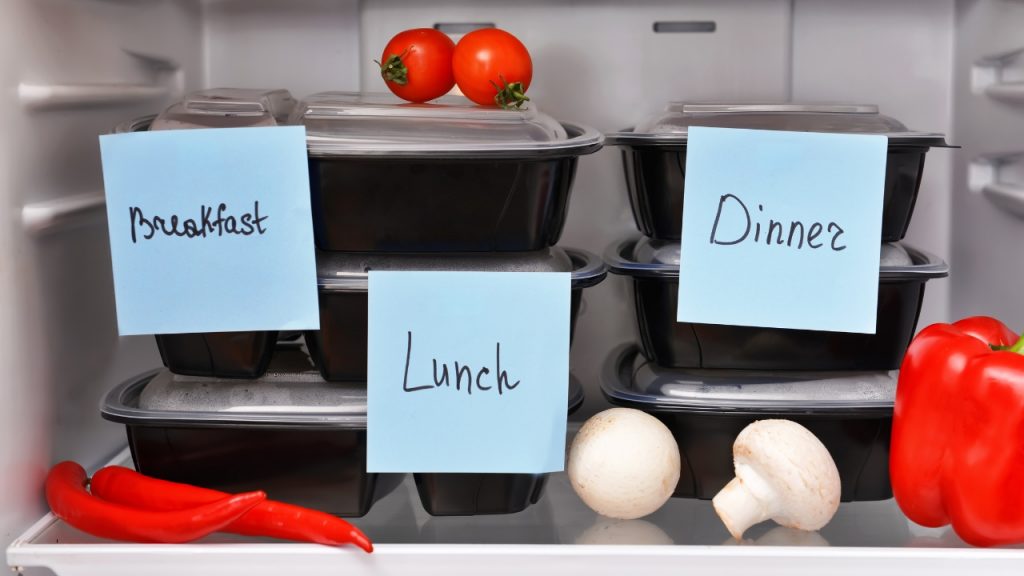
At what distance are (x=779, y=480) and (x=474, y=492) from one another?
0.86 feet

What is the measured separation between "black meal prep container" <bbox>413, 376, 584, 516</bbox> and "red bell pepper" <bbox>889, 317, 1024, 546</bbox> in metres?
0.29

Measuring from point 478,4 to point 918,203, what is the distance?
0.57 meters

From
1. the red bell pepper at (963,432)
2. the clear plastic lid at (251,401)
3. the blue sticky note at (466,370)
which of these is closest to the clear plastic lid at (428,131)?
the blue sticky note at (466,370)

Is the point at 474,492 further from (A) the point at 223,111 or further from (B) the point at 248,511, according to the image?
(A) the point at 223,111

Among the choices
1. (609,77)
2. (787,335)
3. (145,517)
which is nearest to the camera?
(145,517)

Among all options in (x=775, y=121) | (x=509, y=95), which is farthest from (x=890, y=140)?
(x=509, y=95)

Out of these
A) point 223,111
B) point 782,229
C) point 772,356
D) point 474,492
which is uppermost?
point 223,111

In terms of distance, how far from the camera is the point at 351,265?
Answer: 838mm

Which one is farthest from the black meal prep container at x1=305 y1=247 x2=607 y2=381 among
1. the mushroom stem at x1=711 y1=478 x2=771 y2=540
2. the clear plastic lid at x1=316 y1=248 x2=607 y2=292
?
the mushroom stem at x1=711 y1=478 x2=771 y2=540

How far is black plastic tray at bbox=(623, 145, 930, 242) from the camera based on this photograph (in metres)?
0.86

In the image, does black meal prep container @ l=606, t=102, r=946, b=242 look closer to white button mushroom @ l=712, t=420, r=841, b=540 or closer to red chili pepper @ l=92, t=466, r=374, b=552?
white button mushroom @ l=712, t=420, r=841, b=540

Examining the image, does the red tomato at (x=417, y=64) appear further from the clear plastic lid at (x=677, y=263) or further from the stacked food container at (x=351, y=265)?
the clear plastic lid at (x=677, y=263)

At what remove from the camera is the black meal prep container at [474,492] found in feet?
2.79

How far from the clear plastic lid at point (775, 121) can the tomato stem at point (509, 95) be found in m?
0.09
